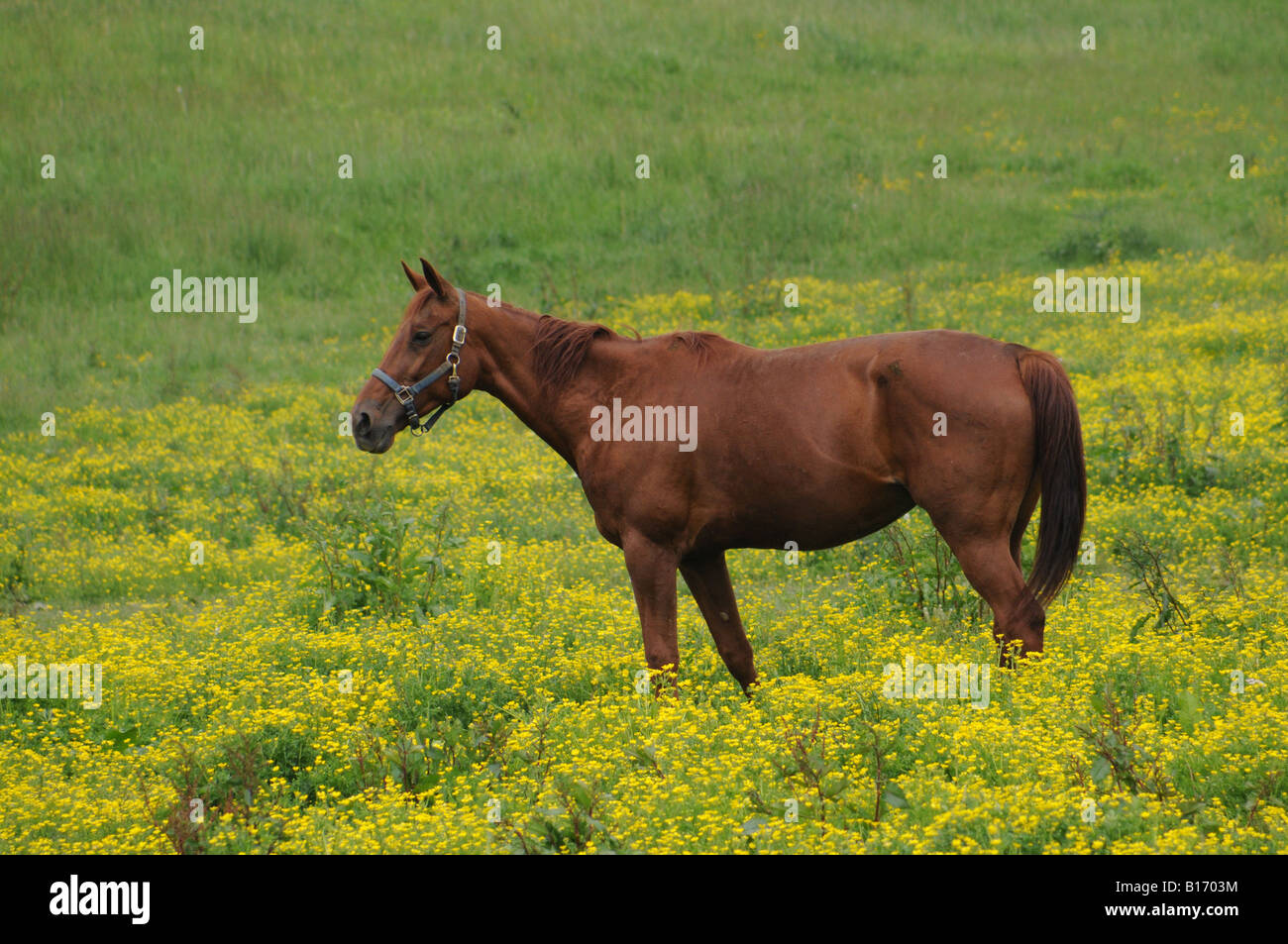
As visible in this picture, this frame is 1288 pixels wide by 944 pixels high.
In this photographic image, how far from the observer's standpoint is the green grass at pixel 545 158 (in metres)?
19.8

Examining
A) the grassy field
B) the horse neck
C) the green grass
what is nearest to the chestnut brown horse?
the horse neck

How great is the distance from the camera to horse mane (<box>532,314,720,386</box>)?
7.25m

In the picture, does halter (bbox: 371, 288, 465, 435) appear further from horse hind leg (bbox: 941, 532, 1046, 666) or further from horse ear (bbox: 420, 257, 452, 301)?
horse hind leg (bbox: 941, 532, 1046, 666)

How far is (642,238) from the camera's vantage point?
21578mm

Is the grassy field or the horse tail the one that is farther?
the horse tail

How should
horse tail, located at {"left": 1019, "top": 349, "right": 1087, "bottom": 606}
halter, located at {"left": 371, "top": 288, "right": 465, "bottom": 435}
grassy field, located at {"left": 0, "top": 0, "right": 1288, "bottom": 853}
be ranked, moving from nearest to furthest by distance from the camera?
grassy field, located at {"left": 0, "top": 0, "right": 1288, "bottom": 853} < horse tail, located at {"left": 1019, "top": 349, "right": 1087, "bottom": 606} < halter, located at {"left": 371, "top": 288, "right": 465, "bottom": 435}

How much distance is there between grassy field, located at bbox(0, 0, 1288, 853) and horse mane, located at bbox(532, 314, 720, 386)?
67.2 inches

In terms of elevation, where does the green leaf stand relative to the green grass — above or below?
below

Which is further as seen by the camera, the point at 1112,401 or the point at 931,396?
the point at 1112,401

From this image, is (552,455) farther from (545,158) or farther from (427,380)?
(545,158)

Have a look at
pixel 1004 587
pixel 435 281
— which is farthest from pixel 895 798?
pixel 435 281
